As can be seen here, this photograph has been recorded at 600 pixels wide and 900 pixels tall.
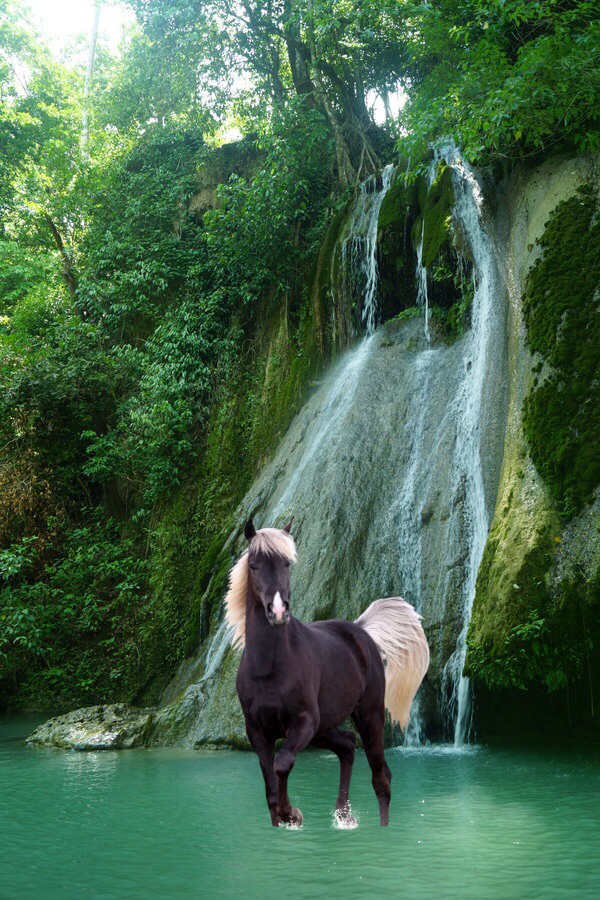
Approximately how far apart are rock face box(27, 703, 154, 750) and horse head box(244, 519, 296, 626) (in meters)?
7.17

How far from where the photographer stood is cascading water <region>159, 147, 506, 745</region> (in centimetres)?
959

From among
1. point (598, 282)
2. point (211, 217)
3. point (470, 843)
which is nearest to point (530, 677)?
point (470, 843)

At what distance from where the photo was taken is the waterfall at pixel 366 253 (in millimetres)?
14414

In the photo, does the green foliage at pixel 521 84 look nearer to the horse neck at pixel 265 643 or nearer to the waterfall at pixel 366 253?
the waterfall at pixel 366 253

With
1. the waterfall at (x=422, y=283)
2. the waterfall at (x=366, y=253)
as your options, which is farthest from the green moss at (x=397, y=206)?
the waterfall at (x=422, y=283)

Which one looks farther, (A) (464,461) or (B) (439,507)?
(A) (464,461)

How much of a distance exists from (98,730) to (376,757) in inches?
282

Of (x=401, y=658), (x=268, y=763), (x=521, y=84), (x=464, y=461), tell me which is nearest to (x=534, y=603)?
(x=464, y=461)

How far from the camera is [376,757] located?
4.14m

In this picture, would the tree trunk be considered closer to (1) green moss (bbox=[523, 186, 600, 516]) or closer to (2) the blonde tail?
(1) green moss (bbox=[523, 186, 600, 516])

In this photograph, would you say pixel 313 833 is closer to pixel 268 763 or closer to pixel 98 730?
pixel 268 763

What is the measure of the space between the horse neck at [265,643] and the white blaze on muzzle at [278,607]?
226mm

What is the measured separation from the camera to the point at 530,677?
8062 millimetres

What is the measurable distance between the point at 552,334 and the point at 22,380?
12234 millimetres
